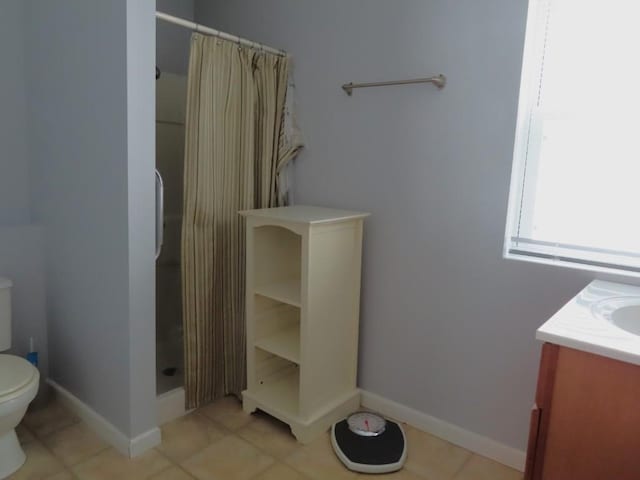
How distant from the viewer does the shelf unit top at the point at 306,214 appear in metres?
2.03

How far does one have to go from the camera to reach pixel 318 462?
2.02m

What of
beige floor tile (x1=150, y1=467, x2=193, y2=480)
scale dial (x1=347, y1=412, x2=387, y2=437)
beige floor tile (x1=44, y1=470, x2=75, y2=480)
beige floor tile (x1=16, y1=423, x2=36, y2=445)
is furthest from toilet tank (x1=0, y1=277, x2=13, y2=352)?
scale dial (x1=347, y1=412, x2=387, y2=437)

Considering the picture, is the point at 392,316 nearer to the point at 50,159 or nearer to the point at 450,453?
the point at 450,453

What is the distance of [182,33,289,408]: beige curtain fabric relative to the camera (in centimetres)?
213

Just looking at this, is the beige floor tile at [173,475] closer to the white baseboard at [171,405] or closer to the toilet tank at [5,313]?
the white baseboard at [171,405]

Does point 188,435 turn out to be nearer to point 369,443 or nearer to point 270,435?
point 270,435

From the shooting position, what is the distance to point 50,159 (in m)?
2.23

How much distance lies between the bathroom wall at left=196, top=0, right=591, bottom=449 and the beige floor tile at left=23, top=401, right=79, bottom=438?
142 cm

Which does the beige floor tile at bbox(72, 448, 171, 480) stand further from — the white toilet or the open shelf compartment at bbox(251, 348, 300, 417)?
the open shelf compartment at bbox(251, 348, 300, 417)

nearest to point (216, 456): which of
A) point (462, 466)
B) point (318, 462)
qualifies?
point (318, 462)

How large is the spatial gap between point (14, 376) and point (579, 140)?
233 centimetres

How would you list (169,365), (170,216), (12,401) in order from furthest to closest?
1. (170,216)
2. (169,365)
3. (12,401)

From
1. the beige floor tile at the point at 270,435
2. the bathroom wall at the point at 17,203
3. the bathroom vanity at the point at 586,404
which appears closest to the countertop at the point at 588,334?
the bathroom vanity at the point at 586,404

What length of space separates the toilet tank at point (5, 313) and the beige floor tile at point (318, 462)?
133 centimetres
